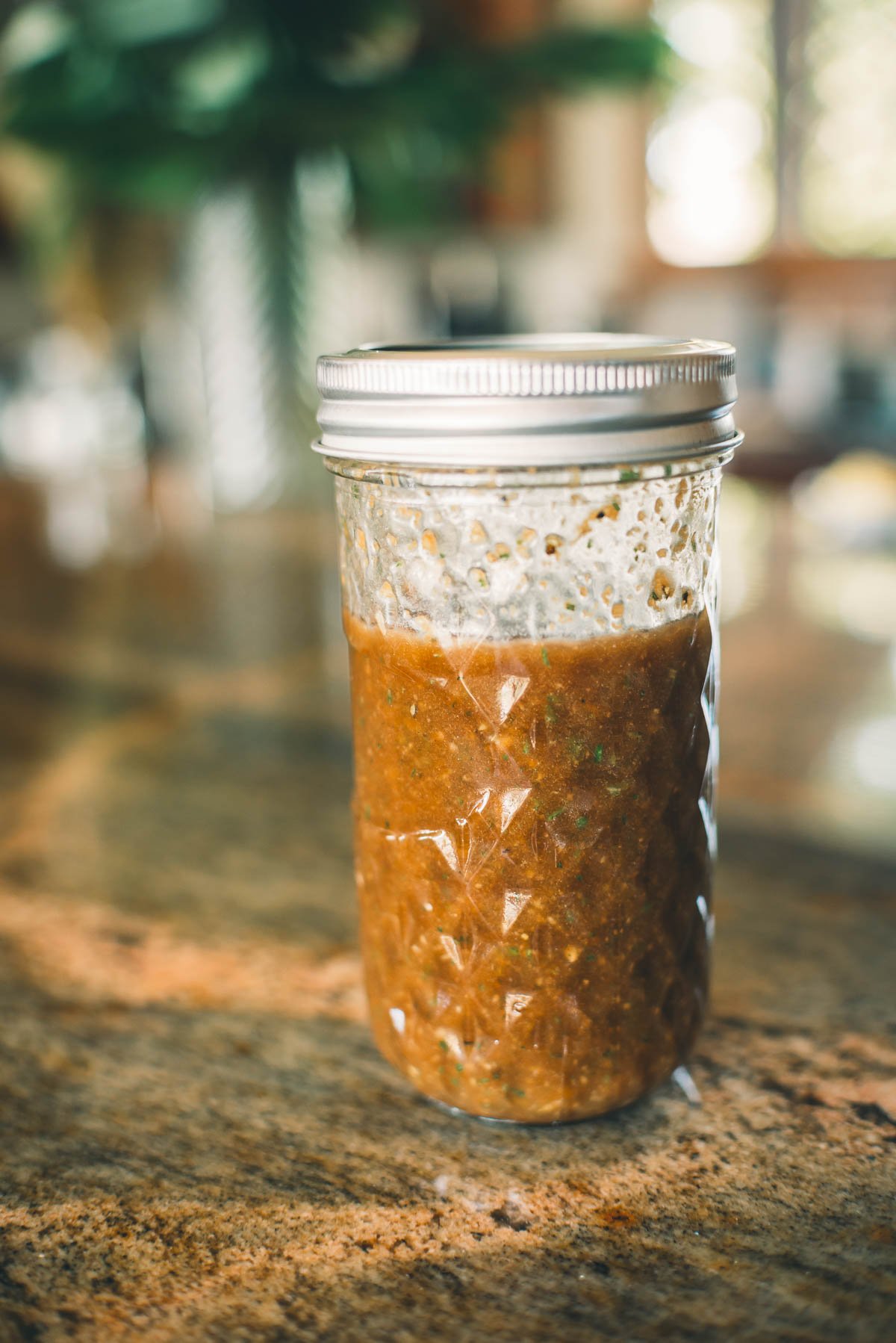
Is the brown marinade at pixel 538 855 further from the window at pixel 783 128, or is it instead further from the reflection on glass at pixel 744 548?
the window at pixel 783 128

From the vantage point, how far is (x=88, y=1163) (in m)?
0.35

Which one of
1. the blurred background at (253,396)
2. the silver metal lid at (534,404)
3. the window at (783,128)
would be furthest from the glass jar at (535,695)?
the window at (783,128)

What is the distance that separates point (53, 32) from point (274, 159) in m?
0.28

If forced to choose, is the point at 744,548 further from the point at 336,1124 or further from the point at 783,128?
the point at 783,128

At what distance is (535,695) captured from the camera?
32cm

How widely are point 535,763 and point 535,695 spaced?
0.02m

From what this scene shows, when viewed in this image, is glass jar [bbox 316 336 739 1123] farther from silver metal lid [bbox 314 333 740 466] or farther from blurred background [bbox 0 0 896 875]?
blurred background [bbox 0 0 896 875]

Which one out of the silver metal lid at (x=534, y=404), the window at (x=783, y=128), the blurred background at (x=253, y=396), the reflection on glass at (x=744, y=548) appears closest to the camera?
the silver metal lid at (x=534, y=404)

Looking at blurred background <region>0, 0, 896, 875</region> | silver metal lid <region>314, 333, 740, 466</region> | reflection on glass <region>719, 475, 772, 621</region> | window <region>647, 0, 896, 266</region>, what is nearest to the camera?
silver metal lid <region>314, 333, 740, 466</region>

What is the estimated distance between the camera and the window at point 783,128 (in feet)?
12.7

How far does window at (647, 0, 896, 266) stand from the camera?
153 inches

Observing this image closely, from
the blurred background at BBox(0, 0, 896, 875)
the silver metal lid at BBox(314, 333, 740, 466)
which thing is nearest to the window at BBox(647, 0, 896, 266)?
the blurred background at BBox(0, 0, 896, 875)

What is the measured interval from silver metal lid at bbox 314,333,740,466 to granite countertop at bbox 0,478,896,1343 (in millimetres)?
226

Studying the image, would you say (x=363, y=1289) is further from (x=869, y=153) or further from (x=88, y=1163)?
(x=869, y=153)
